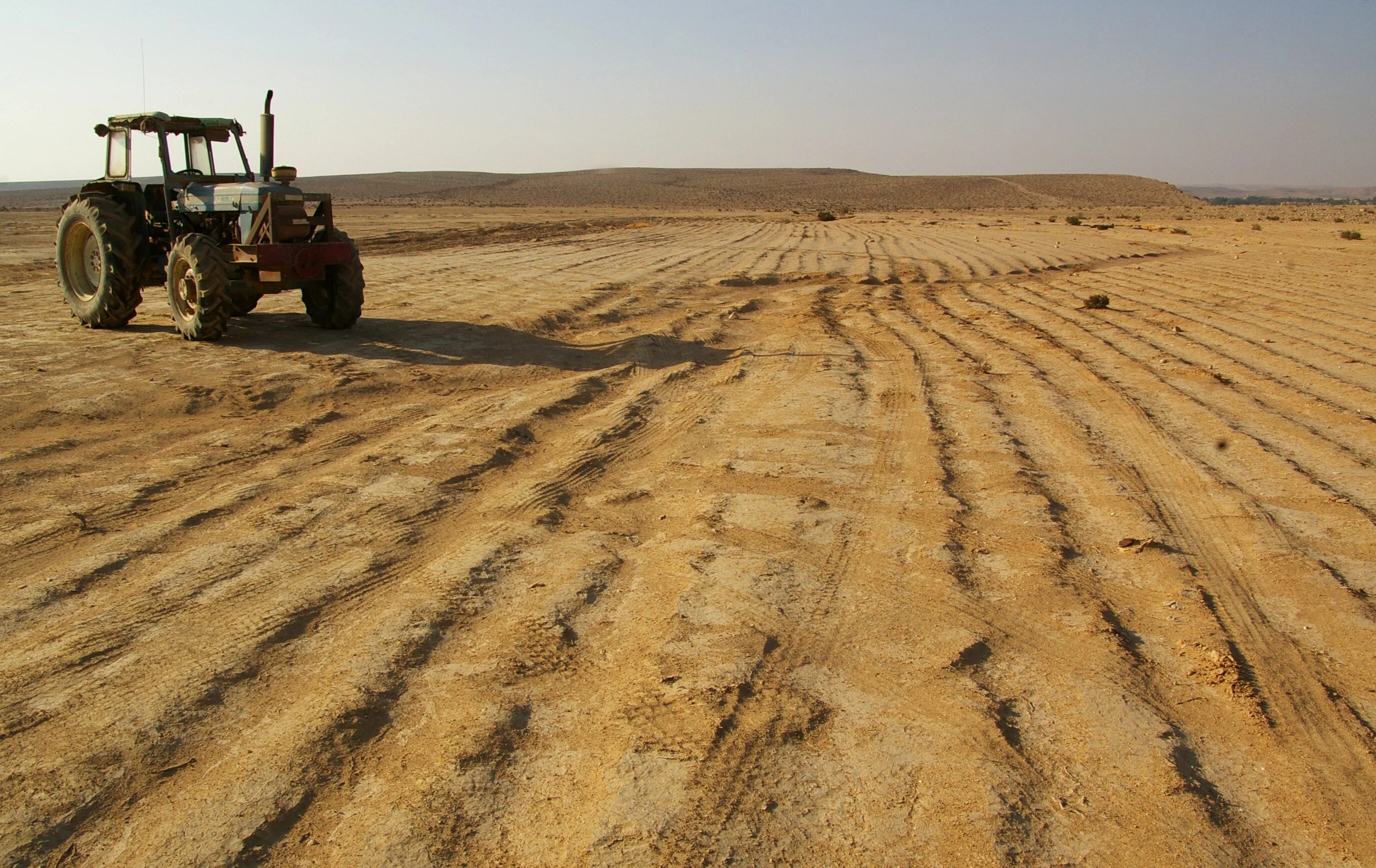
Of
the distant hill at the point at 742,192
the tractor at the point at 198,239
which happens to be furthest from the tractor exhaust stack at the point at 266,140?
the distant hill at the point at 742,192

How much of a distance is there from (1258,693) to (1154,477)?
2372mm

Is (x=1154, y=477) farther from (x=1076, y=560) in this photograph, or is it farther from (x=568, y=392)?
(x=568, y=392)

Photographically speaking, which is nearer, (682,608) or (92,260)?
(682,608)

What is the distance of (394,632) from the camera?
3428 mm

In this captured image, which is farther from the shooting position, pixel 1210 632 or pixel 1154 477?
pixel 1154 477

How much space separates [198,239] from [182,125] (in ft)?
6.05

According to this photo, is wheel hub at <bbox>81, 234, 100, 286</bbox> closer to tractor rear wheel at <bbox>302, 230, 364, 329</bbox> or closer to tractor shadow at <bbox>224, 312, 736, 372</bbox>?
tractor shadow at <bbox>224, 312, 736, 372</bbox>

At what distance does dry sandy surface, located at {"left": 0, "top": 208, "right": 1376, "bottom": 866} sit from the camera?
251 cm

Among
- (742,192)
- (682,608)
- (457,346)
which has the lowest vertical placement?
(682,608)

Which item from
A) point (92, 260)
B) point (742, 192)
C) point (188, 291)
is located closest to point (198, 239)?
point (188, 291)

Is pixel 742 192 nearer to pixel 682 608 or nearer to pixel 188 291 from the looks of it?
pixel 188 291

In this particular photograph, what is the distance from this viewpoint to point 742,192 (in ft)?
273


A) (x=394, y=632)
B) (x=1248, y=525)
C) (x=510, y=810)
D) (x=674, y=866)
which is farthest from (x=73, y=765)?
(x=1248, y=525)

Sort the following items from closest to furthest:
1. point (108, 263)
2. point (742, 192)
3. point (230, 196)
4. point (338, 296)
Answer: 1. point (108, 263)
2. point (230, 196)
3. point (338, 296)
4. point (742, 192)
